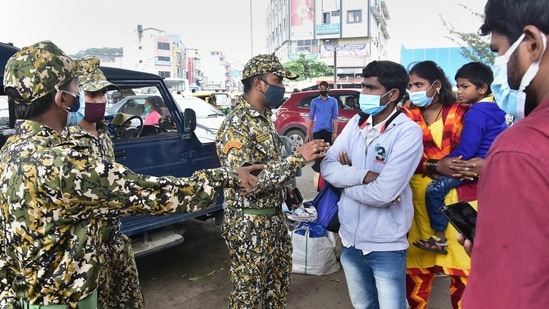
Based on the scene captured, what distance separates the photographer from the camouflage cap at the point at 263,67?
8.13 ft

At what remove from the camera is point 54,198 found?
4.29 feet

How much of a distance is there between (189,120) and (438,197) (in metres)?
2.43

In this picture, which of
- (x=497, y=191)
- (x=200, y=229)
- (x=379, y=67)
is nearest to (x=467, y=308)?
(x=497, y=191)

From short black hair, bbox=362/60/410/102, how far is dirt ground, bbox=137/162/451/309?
197 cm

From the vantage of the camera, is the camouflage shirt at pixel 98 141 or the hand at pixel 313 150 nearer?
the hand at pixel 313 150

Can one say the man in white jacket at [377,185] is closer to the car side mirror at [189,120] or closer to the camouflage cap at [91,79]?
the camouflage cap at [91,79]

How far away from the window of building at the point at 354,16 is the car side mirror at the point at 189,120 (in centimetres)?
5074

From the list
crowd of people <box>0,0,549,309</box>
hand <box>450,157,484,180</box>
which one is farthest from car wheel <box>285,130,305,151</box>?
hand <box>450,157,484,180</box>

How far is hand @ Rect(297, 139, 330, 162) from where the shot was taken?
2166mm

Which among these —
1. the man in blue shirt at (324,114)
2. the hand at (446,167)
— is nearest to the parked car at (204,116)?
the man in blue shirt at (324,114)

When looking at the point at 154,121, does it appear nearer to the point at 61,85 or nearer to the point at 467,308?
the point at 61,85

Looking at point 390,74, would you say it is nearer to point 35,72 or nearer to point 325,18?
point 35,72

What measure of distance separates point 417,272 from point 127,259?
181cm

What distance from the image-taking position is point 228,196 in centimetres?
248
